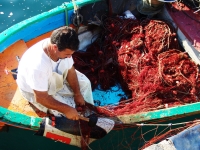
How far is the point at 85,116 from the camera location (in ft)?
17.2

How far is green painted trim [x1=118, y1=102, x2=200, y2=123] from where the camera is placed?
206 inches

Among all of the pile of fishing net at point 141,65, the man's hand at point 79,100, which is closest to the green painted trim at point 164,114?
the pile of fishing net at point 141,65

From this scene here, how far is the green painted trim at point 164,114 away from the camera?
5223mm

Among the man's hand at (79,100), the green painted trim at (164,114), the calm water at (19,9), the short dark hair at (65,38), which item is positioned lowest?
the green painted trim at (164,114)

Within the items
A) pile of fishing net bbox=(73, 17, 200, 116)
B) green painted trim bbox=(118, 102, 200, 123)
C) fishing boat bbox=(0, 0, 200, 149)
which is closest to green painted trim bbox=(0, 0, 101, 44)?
fishing boat bbox=(0, 0, 200, 149)

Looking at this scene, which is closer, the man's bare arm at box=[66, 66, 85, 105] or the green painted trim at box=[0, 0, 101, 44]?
the man's bare arm at box=[66, 66, 85, 105]

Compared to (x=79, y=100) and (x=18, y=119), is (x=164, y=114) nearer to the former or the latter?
(x=79, y=100)

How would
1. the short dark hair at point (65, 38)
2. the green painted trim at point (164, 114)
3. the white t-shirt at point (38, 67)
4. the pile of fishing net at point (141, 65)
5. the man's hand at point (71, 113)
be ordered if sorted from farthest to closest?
the pile of fishing net at point (141, 65), the green painted trim at point (164, 114), the man's hand at point (71, 113), the white t-shirt at point (38, 67), the short dark hair at point (65, 38)

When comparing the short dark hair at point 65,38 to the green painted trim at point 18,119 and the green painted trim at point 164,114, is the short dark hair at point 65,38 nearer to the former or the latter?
the green painted trim at point 18,119

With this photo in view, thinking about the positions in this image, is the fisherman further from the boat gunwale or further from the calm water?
the calm water

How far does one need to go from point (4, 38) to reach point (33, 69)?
72.8 inches

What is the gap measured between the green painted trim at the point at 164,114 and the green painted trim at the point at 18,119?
1286 mm

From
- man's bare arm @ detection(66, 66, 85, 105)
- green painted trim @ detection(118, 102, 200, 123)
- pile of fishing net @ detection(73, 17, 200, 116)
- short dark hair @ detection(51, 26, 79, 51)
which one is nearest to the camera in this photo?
short dark hair @ detection(51, 26, 79, 51)

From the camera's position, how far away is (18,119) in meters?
4.91
